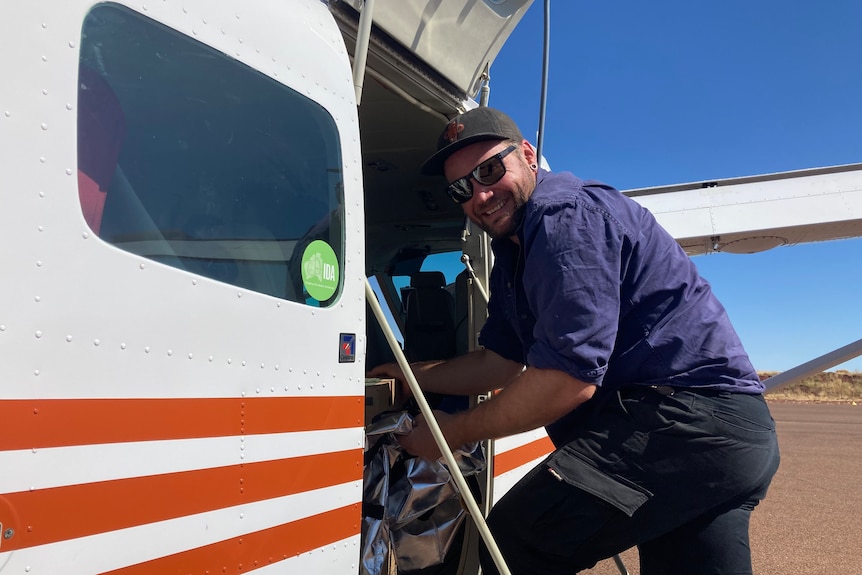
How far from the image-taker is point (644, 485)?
1952 millimetres

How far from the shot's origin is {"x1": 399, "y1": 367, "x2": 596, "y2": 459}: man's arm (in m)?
1.94

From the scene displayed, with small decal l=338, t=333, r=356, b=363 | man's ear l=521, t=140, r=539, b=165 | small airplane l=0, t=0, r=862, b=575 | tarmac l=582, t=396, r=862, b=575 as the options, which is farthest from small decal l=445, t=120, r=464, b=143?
tarmac l=582, t=396, r=862, b=575

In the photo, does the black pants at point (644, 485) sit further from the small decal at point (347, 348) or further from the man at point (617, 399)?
the small decal at point (347, 348)

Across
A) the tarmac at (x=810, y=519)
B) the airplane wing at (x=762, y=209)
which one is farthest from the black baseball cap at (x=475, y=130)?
the tarmac at (x=810, y=519)

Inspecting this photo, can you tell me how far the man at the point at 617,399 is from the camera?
6.30 feet

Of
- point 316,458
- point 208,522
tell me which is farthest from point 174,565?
point 316,458

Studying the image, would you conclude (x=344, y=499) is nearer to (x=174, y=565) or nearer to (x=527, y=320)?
(x=174, y=565)

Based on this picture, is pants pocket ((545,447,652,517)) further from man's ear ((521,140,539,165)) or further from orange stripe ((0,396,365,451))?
man's ear ((521,140,539,165))

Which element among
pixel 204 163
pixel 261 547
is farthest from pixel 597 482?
pixel 204 163

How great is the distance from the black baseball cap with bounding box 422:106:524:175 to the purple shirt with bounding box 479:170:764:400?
235mm

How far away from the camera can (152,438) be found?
138 centimetres

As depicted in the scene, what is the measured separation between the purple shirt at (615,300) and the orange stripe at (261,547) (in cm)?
79

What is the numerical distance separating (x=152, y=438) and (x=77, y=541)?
24 cm

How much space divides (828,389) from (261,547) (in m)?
38.0
